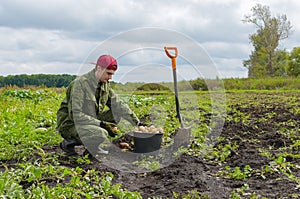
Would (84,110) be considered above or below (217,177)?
above

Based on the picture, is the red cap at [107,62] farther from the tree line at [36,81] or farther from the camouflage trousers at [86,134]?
the tree line at [36,81]

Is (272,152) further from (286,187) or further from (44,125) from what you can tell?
(44,125)

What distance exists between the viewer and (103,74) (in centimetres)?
436

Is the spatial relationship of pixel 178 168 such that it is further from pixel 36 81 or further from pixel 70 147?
pixel 36 81

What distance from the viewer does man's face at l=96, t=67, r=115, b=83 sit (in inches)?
171

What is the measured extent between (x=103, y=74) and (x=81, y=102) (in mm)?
384

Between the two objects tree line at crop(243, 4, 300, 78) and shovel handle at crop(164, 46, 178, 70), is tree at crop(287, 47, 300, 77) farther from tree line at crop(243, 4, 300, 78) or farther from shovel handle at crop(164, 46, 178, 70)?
shovel handle at crop(164, 46, 178, 70)

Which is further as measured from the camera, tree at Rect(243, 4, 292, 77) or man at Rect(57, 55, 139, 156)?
tree at Rect(243, 4, 292, 77)

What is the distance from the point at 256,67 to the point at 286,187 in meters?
31.1

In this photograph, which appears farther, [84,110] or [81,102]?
[84,110]

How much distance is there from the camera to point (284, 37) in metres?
31.4

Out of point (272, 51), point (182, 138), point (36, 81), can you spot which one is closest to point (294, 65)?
point (272, 51)

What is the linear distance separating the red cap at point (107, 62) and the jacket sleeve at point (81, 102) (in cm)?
29

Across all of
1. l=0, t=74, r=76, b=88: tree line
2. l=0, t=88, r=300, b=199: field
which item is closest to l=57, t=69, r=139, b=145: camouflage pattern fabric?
l=0, t=88, r=300, b=199: field
